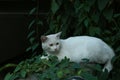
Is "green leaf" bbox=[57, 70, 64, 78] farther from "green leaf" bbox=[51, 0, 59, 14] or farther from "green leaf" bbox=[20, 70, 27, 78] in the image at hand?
"green leaf" bbox=[51, 0, 59, 14]

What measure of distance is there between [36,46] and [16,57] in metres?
1.78

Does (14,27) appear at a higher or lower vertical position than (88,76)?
lower

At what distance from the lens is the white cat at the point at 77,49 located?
441cm

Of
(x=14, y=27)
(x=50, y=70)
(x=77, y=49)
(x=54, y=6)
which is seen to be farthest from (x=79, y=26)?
(x=14, y=27)

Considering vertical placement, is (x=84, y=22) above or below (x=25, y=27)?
above

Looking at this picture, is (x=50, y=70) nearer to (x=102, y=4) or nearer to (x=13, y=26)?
(x=102, y=4)

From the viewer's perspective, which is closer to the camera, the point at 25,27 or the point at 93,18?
the point at 93,18

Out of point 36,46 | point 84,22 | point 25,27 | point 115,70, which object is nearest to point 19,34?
point 25,27

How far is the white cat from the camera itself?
174 inches

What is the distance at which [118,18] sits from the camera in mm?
5242

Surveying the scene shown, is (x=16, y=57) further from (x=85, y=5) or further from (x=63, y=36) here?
(x=85, y=5)

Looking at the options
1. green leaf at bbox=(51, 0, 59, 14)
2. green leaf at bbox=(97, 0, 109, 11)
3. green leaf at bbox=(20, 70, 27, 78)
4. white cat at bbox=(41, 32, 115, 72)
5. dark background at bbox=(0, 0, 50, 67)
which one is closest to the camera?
green leaf at bbox=(20, 70, 27, 78)

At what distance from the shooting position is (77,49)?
4449 mm

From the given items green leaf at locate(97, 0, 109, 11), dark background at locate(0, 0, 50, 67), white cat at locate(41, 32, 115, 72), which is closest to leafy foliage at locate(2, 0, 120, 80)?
green leaf at locate(97, 0, 109, 11)
